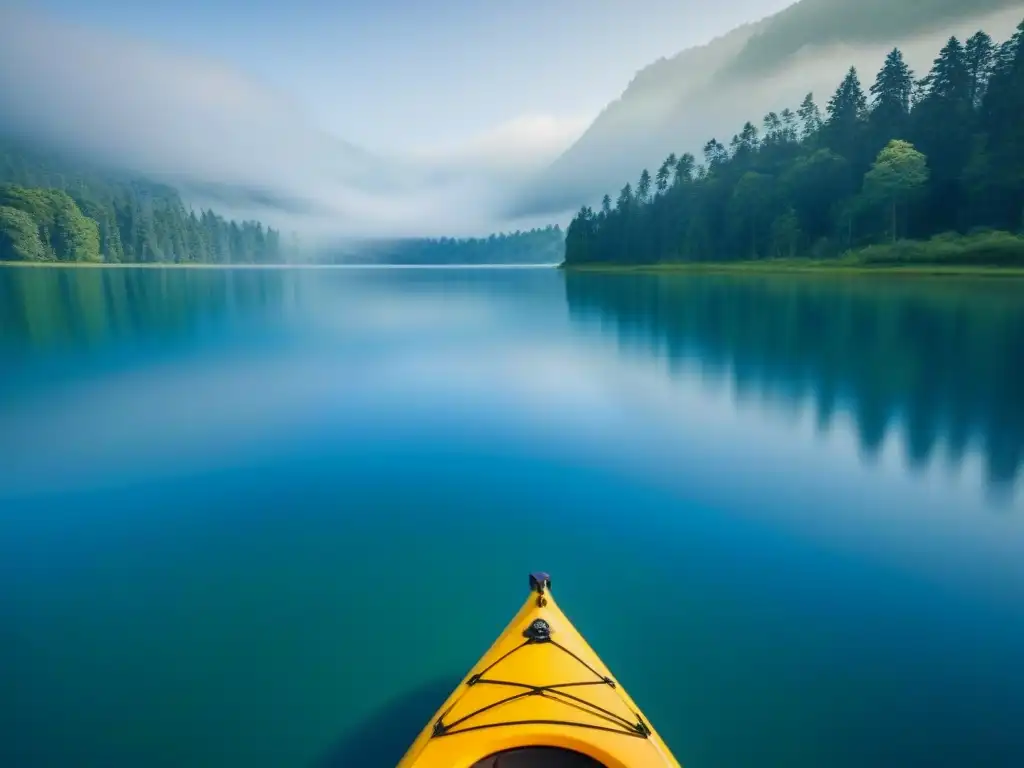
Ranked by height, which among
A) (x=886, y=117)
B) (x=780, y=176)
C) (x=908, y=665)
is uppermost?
(x=886, y=117)

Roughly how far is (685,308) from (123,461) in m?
36.7

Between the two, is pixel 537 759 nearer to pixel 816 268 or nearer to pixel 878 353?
pixel 878 353

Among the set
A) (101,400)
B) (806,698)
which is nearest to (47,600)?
(806,698)

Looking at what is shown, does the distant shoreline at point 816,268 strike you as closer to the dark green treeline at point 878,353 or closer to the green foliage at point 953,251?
the green foliage at point 953,251

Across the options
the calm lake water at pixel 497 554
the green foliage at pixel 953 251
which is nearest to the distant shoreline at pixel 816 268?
the green foliage at pixel 953 251

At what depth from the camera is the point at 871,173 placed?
6612 cm

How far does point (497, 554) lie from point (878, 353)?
71.9ft

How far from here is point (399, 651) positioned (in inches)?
246

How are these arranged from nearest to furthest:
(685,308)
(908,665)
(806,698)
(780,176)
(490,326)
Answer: (806,698)
(908,665)
(490,326)
(685,308)
(780,176)

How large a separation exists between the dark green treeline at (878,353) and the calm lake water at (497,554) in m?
0.22

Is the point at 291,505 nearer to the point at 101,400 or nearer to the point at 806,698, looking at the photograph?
the point at 806,698

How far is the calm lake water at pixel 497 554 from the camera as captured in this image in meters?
5.40

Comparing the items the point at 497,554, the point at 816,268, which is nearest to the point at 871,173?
the point at 816,268

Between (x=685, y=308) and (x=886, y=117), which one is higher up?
(x=886, y=117)
